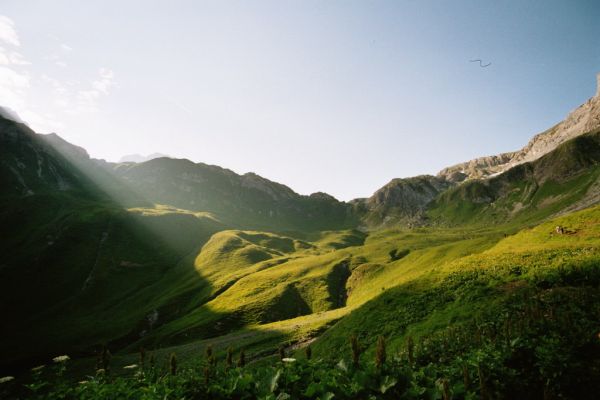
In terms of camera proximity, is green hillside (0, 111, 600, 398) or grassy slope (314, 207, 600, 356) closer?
green hillside (0, 111, 600, 398)

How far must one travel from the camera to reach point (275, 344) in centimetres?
5172

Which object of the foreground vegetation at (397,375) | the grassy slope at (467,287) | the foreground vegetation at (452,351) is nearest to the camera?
the foreground vegetation at (397,375)

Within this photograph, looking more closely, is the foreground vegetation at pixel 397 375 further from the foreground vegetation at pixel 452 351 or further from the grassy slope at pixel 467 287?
the grassy slope at pixel 467 287

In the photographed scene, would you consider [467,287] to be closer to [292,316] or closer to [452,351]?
[452,351]

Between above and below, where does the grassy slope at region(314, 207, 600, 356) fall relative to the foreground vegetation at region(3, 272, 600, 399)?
below

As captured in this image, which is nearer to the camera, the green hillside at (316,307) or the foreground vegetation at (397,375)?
the foreground vegetation at (397,375)

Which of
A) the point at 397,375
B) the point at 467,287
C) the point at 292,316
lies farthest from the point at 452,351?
the point at 292,316

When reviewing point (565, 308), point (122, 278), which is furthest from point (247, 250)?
point (565, 308)

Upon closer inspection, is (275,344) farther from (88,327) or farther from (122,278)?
(122,278)

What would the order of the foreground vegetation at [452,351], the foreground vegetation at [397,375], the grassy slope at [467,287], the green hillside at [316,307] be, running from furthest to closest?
1. the grassy slope at [467,287]
2. the green hillside at [316,307]
3. the foreground vegetation at [452,351]
4. the foreground vegetation at [397,375]

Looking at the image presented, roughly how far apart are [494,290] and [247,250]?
146 metres

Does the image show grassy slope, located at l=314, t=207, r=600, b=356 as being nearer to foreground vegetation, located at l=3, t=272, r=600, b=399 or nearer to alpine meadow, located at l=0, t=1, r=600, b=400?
alpine meadow, located at l=0, t=1, r=600, b=400

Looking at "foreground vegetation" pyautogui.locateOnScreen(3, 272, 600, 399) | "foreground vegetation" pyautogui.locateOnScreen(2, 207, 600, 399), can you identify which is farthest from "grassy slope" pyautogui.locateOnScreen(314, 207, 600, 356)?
"foreground vegetation" pyautogui.locateOnScreen(3, 272, 600, 399)

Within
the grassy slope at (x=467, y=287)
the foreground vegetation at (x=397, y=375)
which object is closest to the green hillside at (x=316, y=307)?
the foreground vegetation at (x=397, y=375)
